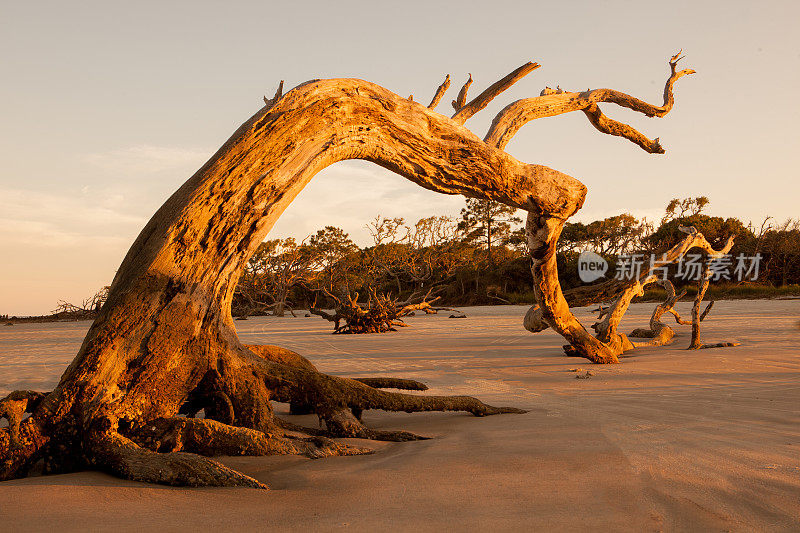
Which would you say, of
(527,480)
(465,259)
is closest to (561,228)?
(527,480)

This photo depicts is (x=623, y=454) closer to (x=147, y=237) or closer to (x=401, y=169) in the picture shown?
(x=401, y=169)

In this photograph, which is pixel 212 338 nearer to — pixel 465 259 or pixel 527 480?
pixel 527 480

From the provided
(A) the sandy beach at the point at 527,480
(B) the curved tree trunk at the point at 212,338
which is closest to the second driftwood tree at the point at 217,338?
(B) the curved tree trunk at the point at 212,338

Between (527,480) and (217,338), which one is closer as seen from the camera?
(527,480)

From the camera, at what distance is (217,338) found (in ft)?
11.3

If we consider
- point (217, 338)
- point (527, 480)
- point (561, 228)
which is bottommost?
point (527, 480)

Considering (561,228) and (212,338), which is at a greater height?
(561,228)

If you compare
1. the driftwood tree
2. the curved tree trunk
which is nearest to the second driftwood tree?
the curved tree trunk

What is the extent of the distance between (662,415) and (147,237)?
144 inches

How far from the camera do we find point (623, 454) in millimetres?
2818

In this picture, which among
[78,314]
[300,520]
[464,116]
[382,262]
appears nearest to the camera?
[300,520]

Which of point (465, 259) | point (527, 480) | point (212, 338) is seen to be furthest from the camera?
point (465, 259)

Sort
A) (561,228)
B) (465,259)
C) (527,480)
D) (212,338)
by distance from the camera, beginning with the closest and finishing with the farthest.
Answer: (527,480), (212,338), (561,228), (465,259)

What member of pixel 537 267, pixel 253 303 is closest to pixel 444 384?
pixel 537 267
